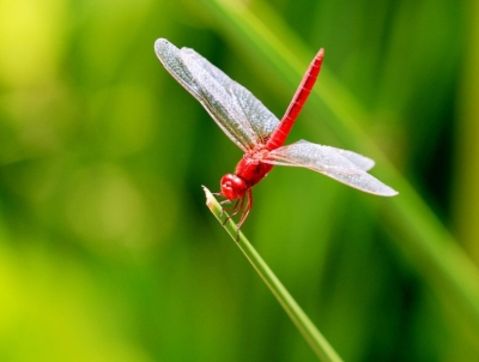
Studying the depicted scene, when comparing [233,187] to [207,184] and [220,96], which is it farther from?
[207,184]

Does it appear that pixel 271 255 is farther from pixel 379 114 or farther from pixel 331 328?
pixel 379 114

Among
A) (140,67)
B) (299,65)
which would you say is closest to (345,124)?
(299,65)

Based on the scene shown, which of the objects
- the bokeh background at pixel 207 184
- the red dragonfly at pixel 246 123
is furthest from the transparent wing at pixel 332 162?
the bokeh background at pixel 207 184

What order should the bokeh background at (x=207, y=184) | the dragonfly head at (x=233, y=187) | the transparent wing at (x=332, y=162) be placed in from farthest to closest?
the bokeh background at (x=207, y=184), the dragonfly head at (x=233, y=187), the transparent wing at (x=332, y=162)

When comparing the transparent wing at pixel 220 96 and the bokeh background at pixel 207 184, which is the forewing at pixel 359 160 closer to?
the transparent wing at pixel 220 96

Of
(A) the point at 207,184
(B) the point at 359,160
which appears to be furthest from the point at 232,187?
(A) the point at 207,184

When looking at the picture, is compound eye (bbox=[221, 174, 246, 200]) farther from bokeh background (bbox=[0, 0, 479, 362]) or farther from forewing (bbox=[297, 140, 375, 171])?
bokeh background (bbox=[0, 0, 479, 362])

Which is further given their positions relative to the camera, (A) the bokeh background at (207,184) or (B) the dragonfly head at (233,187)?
(A) the bokeh background at (207,184)
